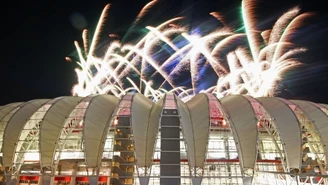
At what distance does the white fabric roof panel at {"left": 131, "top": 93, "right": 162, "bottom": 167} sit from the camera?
1003 inches

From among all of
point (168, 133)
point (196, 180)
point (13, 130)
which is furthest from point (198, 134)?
point (13, 130)

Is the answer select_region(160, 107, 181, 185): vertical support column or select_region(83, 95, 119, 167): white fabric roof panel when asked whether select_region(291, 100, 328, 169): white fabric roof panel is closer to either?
select_region(160, 107, 181, 185): vertical support column

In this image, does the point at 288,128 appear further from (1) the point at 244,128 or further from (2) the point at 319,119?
(2) the point at 319,119

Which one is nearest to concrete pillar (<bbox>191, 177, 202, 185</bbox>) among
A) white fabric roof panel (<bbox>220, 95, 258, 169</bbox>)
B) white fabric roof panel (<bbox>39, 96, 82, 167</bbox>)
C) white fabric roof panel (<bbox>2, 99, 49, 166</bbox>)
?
white fabric roof panel (<bbox>220, 95, 258, 169</bbox>)

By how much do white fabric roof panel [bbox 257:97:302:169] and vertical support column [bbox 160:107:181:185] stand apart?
33.1 feet

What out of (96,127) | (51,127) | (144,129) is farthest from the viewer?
(51,127)

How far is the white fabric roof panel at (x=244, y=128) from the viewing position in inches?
1000

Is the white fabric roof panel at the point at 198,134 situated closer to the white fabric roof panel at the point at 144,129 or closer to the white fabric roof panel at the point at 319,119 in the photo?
the white fabric roof panel at the point at 144,129

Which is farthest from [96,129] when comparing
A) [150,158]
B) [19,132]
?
[19,132]

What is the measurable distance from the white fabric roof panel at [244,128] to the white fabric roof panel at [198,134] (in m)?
2.62

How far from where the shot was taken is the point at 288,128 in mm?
27062

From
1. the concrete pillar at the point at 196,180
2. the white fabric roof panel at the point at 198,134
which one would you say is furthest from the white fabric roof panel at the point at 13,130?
the concrete pillar at the point at 196,180

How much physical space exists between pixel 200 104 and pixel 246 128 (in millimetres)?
5471

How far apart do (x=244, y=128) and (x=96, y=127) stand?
14729 mm
